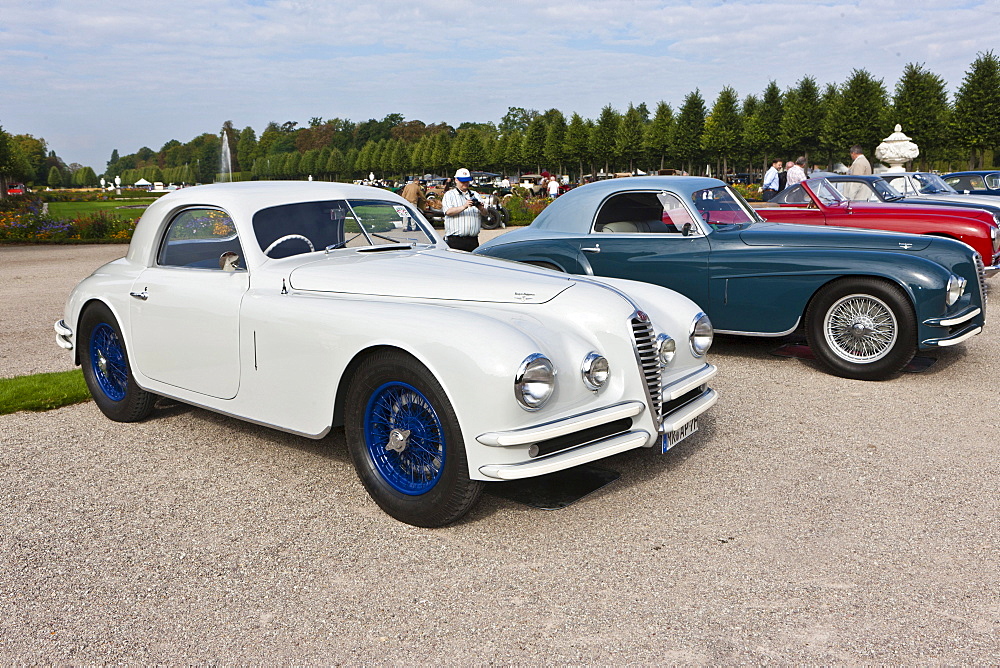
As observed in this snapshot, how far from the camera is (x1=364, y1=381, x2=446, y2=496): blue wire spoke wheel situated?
13.1 feet

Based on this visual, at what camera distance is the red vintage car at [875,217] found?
414 inches

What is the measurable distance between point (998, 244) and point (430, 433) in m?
9.91

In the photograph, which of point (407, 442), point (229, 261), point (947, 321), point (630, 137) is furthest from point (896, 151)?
point (630, 137)

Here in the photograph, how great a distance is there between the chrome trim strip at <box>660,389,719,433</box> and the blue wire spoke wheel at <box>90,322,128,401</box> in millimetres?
3639

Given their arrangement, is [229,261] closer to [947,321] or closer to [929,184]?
[947,321]

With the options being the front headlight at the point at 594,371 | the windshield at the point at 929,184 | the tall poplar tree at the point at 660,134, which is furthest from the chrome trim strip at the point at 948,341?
the tall poplar tree at the point at 660,134

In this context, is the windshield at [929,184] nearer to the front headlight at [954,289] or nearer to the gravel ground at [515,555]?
the front headlight at [954,289]

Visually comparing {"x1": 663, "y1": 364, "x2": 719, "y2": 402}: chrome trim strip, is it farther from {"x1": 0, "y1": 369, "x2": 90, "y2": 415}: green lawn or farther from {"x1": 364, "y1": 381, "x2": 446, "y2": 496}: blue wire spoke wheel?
{"x1": 0, "y1": 369, "x2": 90, "y2": 415}: green lawn

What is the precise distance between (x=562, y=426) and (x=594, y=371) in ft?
1.33

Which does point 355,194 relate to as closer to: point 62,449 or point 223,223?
point 223,223

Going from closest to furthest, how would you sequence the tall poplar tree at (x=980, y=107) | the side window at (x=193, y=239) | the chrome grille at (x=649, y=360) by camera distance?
the chrome grille at (x=649, y=360) < the side window at (x=193, y=239) < the tall poplar tree at (x=980, y=107)

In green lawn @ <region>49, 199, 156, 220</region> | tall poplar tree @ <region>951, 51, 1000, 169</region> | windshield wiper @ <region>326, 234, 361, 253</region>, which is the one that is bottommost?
windshield wiper @ <region>326, 234, 361, 253</region>

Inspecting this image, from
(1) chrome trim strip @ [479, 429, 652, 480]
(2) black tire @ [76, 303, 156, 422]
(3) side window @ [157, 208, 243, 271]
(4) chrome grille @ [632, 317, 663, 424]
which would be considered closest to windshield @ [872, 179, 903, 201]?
(4) chrome grille @ [632, 317, 663, 424]

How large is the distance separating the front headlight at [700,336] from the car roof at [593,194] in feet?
10.6
